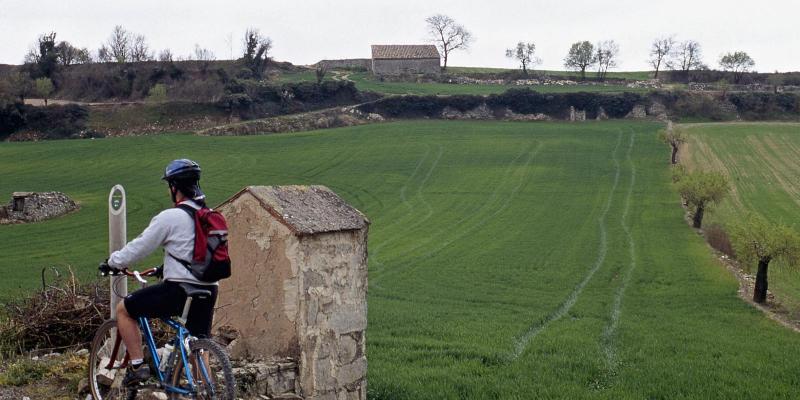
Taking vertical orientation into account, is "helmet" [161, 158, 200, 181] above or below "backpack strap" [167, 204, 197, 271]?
above

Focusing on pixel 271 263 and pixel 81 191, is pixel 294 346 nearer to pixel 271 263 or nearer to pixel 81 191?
pixel 271 263

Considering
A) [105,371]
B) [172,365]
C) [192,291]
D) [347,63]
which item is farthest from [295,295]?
[347,63]

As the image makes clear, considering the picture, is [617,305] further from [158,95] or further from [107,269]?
[158,95]

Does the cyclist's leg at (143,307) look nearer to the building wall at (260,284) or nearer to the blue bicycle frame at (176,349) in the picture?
the blue bicycle frame at (176,349)

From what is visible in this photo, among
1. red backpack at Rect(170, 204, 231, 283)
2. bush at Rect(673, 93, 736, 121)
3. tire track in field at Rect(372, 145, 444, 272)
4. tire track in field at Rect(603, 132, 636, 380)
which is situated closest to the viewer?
red backpack at Rect(170, 204, 231, 283)

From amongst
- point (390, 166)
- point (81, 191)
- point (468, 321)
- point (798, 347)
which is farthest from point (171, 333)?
point (390, 166)

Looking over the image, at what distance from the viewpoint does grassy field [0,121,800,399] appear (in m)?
11.6

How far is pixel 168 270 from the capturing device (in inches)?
245

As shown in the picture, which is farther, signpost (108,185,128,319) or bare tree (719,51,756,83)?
bare tree (719,51,756,83)

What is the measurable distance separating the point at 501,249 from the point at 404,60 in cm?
7000

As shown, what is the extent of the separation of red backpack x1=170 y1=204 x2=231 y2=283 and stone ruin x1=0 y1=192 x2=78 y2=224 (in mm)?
32755

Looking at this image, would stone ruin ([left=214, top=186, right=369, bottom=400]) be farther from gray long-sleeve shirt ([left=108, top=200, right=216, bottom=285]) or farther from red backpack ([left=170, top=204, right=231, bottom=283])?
gray long-sleeve shirt ([left=108, top=200, right=216, bottom=285])

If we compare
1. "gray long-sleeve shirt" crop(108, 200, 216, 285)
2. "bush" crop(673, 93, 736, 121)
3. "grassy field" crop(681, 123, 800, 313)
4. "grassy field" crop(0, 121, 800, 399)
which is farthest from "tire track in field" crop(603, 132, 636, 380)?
"bush" crop(673, 93, 736, 121)

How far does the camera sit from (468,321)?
1781 cm
